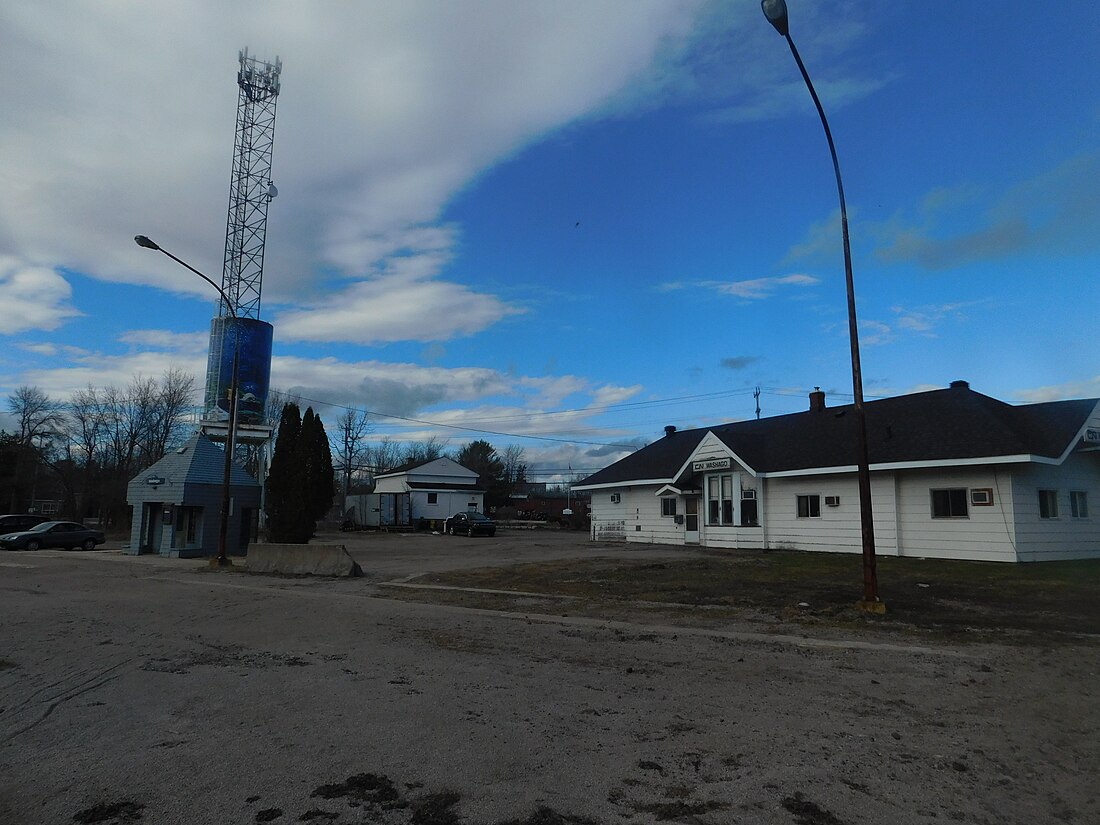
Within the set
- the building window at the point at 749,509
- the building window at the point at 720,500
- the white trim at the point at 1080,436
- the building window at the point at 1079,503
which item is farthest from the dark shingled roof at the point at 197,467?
the building window at the point at 1079,503

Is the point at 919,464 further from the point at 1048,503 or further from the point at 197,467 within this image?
the point at 197,467

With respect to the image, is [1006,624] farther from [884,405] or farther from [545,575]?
[884,405]

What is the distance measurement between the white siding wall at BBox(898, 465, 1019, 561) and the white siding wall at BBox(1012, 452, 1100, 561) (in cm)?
32

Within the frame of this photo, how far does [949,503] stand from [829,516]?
13.2 feet

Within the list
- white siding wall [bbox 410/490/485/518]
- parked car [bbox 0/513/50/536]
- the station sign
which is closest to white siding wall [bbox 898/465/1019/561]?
the station sign

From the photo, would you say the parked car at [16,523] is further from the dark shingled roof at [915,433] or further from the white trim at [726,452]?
the white trim at [726,452]

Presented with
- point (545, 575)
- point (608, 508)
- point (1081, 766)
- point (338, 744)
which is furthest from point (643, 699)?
point (608, 508)

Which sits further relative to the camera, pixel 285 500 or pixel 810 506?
pixel 285 500

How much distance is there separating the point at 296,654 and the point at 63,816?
5.19 meters

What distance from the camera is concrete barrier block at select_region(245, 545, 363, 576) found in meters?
21.0

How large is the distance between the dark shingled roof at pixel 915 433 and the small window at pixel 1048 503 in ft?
5.58

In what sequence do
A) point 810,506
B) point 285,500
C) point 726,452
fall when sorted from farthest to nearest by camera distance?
point 285,500
point 726,452
point 810,506

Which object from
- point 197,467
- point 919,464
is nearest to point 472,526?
point 197,467

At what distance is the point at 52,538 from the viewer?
35531mm
